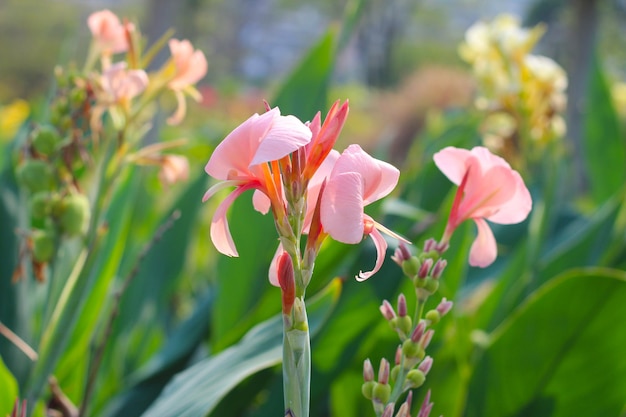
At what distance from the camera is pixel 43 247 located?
2.19ft

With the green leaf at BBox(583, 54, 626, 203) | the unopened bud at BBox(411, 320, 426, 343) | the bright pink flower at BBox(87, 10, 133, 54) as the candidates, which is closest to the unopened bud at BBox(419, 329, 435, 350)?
the unopened bud at BBox(411, 320, 426, 343)

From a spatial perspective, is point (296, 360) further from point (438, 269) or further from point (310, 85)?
point (310, 85)

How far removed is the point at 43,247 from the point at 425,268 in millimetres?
366

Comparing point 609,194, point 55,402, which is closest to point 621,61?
point 609,194

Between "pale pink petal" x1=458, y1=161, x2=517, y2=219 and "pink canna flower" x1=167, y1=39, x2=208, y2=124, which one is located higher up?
"pink canna flower" x1=167, y1=39, x2=208, y2=124

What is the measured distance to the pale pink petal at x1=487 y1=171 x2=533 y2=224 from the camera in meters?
0.46

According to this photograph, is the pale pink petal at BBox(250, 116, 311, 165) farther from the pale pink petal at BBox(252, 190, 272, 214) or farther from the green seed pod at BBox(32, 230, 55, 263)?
the green seed pod at BBox(32, 230, 55, 263)

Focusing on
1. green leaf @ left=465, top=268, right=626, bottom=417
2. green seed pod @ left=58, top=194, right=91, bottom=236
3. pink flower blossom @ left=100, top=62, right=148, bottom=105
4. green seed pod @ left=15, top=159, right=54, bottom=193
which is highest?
pink flower blossom @ left=100, top=62, right=148, bottom=105

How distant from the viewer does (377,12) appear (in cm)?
2023

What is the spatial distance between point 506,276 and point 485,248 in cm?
69

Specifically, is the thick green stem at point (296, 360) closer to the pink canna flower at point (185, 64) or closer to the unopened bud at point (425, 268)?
the unopened bud at point (425, 268)

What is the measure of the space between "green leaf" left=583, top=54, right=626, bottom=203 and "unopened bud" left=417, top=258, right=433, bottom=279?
1.15 meters

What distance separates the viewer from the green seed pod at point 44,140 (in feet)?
2.26

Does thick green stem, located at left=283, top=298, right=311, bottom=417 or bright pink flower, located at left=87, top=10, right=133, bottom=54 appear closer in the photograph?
thick green stem, located at left=283, top=298, right=311, bottom=417
